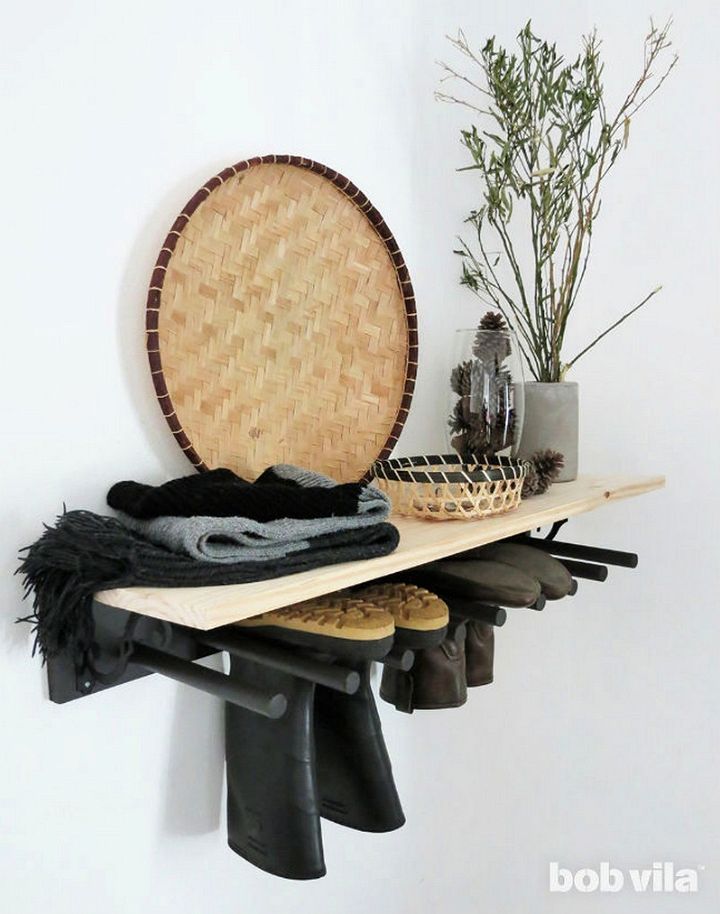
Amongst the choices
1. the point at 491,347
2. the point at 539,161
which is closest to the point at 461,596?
the point at 491,347

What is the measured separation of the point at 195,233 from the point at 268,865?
2.10ft

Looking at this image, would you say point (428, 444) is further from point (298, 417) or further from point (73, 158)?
point (73, 158)

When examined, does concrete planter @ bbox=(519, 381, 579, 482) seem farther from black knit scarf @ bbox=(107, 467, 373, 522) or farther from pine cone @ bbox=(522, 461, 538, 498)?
black knit scarf @ bbox=(107, 467, 373, 522)

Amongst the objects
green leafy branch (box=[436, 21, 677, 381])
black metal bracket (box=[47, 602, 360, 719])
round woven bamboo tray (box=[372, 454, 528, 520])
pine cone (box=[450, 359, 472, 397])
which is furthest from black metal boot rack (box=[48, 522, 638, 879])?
green leafy branch (box=[436, 21, 677, 381])

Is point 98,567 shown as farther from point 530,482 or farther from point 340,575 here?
point 530,482

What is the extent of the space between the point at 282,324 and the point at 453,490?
0.87 feet

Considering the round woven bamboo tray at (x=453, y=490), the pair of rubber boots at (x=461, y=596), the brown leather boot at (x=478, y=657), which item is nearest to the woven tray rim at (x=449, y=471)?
the round woven bamboo tray at (x=453, y=490)

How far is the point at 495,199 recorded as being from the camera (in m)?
1.12

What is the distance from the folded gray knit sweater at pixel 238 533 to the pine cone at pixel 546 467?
371 mm

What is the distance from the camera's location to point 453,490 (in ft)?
2.92

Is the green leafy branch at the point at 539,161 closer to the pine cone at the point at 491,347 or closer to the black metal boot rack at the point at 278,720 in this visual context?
the pine cone at the point at 491,347

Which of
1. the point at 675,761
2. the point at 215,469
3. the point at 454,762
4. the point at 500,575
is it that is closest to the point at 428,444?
the point at 500,575

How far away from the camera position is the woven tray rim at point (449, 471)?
35.0 inches

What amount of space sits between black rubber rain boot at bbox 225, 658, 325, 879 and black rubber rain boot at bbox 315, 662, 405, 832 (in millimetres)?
85
